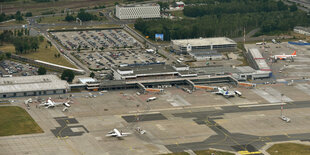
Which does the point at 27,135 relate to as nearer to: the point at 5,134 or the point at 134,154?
the point at 5,134

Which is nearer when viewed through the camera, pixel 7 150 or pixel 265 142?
pixel 7 150

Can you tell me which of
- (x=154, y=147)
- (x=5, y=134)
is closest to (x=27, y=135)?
(x=5, y=134)

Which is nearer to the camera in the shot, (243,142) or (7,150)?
(7,150)

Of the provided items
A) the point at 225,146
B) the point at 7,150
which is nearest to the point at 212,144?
the point at 225,146

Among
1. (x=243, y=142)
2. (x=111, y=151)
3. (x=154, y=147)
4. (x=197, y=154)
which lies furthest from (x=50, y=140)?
(x=243, y=142)

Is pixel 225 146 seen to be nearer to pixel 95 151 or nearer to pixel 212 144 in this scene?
pixel 212 144
